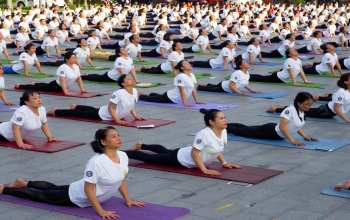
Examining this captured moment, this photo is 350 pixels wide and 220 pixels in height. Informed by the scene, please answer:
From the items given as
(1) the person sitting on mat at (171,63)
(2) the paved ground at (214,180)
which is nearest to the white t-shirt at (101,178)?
(2) the paved ground at (214,180)

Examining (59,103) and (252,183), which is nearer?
(252,183)

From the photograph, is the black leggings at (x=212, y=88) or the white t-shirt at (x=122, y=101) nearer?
the white t-shirt at (x=122, y=101)

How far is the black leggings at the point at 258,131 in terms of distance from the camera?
341 inches


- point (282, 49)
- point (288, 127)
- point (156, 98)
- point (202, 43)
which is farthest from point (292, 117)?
point (202, 43)

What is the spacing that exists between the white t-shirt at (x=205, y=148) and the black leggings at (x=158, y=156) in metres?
0.08

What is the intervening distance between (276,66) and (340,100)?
743cm

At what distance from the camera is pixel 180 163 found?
7.23 metres

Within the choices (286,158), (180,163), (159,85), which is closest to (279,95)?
(159,85)

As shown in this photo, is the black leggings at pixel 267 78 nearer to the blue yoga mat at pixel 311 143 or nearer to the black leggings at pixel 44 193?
the blue yoga mat at pixel 311 143

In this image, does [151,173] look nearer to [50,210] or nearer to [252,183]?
[252,183]

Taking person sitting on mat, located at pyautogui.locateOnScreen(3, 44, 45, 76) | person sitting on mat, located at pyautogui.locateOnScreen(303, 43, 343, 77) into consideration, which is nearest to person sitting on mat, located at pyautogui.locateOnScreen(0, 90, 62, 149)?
person sitting on mat, located at pyautogui.locateOnScreen(3, 44, 45, 76)

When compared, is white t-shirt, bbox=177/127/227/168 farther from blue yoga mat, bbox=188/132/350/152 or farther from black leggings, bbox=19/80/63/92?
black leggings, bbox=19/80/63/92

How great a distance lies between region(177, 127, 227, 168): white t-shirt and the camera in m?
6.83

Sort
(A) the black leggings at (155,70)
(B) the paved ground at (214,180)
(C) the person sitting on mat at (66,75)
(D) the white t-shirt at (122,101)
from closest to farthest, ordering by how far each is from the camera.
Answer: (B) the paved ground at (214,180), (D) the white t-shirt at (122,101), (C) the person sitting on mat at (66,75), (A) the black leggings at (155,70)
